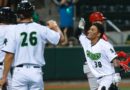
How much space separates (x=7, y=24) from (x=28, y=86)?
1.47m

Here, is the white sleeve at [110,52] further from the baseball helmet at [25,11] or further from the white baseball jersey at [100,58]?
the baseball helmet at [25,11]

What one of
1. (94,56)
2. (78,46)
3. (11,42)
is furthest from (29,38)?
(78,46)

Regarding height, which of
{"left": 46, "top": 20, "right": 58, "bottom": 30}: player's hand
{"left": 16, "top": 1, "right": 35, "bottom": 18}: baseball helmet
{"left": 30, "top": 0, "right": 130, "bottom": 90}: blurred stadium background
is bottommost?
{"left": 30, "top": 0, "right": 130, "bottom": 90}: blurred stadium background

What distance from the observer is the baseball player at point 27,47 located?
704 centimetres

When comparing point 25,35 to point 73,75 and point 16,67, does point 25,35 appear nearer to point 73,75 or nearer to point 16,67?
point 16,67

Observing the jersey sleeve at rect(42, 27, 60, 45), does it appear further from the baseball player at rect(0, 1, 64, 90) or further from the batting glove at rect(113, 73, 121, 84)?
the batting glove at rect(113, 73, 121, 84)

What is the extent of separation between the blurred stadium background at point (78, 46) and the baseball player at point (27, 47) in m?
6.51

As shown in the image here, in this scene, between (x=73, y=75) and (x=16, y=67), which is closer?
(x=16, y=67)

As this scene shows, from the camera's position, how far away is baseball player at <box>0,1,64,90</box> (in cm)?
704

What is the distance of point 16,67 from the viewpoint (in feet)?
23.5

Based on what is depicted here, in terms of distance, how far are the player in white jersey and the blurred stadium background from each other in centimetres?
537

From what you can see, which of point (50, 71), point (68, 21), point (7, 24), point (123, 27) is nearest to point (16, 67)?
point (7, 24)

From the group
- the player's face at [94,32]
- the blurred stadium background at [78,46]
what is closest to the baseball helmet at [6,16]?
the player's face at [94,32]

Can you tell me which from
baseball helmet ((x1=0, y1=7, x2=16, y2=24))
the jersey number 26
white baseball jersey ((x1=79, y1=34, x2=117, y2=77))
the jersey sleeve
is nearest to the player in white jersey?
white baseball jersey ((x1=79, y1=34, x2=117, y2=77))
